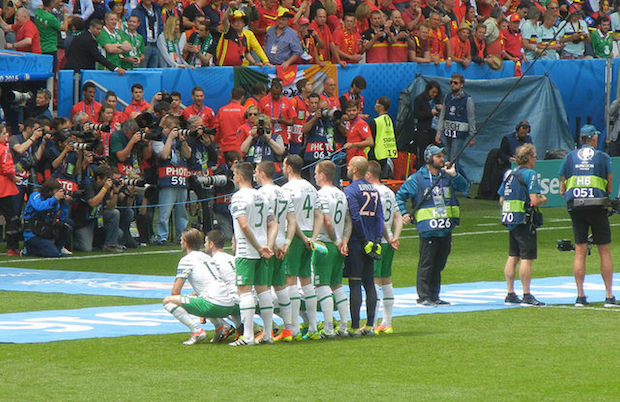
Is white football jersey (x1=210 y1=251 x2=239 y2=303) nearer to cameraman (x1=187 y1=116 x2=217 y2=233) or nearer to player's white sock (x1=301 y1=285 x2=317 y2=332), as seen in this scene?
player's white sock (x1=301 y1=285 x2=317 y2=332)

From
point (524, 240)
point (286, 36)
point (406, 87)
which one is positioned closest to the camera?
point (524, 240)

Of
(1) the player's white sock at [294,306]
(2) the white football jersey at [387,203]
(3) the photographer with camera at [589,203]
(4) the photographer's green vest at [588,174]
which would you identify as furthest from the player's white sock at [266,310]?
(4) the photographer's green vest at [588,174]

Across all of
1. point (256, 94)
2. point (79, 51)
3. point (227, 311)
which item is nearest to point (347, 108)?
point (256, 94)

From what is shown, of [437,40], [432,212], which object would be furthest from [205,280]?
[437,40]

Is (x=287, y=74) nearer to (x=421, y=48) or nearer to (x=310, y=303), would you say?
(x=421, y=48)

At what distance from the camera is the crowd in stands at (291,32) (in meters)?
22.7

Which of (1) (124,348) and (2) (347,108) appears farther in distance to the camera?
(2) (347,108)

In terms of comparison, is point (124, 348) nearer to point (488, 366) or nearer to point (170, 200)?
point (488, 366)

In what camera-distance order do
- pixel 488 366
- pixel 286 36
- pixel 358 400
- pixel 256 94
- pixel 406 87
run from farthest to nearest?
pixel 406 87 → pixel 286 36 → pixel 256 94 → pixel 488 366 → pixel 358 400

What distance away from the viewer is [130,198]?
69.2 feet

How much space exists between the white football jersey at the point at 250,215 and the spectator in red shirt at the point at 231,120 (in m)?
10.4

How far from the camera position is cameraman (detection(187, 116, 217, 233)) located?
21.2 metres

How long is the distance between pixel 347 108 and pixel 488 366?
12816mm

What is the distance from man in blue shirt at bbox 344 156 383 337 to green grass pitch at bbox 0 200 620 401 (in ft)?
1.77
